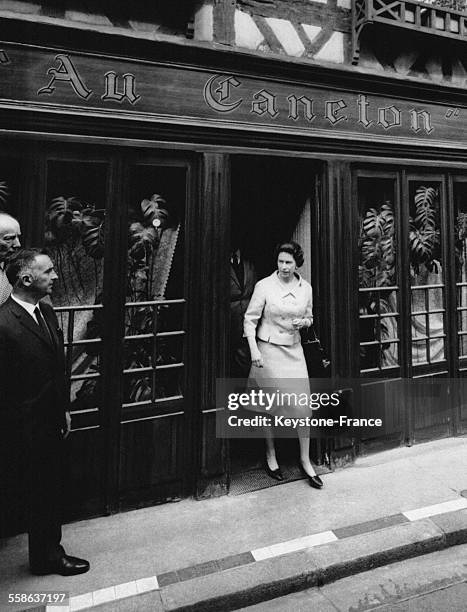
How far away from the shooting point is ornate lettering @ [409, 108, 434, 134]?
17.9 feet

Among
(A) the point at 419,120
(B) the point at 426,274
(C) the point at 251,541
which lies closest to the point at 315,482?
(C) the point at 251,541

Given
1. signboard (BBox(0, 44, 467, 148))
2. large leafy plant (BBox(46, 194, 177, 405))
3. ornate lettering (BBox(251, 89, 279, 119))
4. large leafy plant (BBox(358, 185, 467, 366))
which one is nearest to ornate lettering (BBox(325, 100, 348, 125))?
signboard (BBox(0, 44, 467, 148))

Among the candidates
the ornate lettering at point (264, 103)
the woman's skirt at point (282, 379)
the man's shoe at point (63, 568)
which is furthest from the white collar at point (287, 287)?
the man's shoe at point (63, 568)

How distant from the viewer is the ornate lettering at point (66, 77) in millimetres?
3925

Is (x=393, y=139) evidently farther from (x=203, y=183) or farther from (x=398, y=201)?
(x=203, y=183)

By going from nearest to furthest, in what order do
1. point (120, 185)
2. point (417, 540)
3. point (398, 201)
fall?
point (417, 540) → point (120, 185) → point (398, 201)

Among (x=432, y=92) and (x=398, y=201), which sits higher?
(x=432, y=92)

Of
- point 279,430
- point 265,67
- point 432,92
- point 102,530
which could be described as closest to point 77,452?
point 102,530

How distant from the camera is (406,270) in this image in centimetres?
555

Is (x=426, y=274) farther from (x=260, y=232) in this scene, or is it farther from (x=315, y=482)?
(x=315, y=482)

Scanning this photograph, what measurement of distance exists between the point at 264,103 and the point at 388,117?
60.8 inches

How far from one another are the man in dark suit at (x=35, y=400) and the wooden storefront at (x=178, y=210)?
0.82m

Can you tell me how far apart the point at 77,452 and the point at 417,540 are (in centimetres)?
283

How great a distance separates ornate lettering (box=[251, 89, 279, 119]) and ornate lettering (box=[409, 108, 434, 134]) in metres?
1.77
